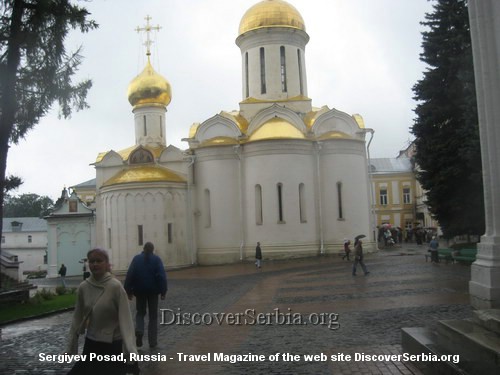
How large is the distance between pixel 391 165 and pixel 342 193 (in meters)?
30.5

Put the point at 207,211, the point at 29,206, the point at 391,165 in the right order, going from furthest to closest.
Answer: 1. the point at 29,206
2. the point at 391,165
3. the point at 207,211

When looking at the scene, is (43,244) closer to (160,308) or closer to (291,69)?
(291,69)

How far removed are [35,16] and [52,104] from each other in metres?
1.82

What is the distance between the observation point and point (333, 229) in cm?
2842

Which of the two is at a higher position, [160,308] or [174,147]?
[174,147]

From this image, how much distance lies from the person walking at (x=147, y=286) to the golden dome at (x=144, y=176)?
20023mm

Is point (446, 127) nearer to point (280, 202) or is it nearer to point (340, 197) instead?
point (340, 197)

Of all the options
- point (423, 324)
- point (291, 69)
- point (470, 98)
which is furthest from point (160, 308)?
point (291, 69)

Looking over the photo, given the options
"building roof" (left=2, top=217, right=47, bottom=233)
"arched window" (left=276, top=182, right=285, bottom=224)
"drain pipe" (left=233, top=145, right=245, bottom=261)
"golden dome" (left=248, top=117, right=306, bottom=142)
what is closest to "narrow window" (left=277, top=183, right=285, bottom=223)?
"arched window" (left=276, top=182, right=285, bottom=224)

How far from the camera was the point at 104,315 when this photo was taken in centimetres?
477

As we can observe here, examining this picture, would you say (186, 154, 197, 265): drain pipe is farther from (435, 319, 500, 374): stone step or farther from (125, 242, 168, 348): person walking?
(435, 319, 500, 374): stone step

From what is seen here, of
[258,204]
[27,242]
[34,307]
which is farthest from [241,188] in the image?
[27,242]

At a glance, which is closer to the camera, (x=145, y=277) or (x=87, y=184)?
(x=145, y=277)

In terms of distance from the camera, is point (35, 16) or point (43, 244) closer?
point (35, 16)
